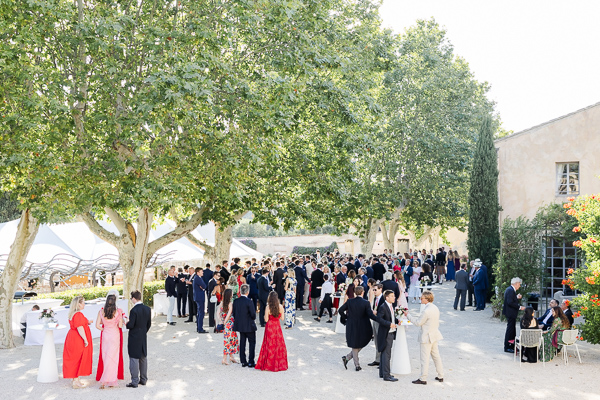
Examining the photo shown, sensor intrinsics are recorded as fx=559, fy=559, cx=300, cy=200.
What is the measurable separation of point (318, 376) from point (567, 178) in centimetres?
1487

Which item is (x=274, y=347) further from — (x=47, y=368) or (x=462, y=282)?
(x=462, y=282)

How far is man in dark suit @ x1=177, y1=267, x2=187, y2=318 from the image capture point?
17.9m

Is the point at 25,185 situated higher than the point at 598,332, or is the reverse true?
the point at 25,185

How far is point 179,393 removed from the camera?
31.3 ft

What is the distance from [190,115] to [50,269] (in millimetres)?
14556

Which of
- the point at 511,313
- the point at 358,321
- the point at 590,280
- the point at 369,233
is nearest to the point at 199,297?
the point at 358,321

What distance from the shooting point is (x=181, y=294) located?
59.8 ft

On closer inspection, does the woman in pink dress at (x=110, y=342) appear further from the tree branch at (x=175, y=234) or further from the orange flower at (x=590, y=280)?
the orange flower at (x=590, y=280)

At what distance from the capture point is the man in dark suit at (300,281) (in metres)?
20.0

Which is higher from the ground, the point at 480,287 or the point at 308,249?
the point at 308,249

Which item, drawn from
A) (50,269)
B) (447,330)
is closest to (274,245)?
(50,269)

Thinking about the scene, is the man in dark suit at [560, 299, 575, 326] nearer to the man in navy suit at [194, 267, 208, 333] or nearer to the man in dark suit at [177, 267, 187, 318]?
the man in navy suit at [194, 267, 208, 333]

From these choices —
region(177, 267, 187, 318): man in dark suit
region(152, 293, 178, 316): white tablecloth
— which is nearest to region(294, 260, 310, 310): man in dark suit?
region(177, 267, 187, 318): man in dark suit

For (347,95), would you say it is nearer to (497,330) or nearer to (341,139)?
(341,139)
